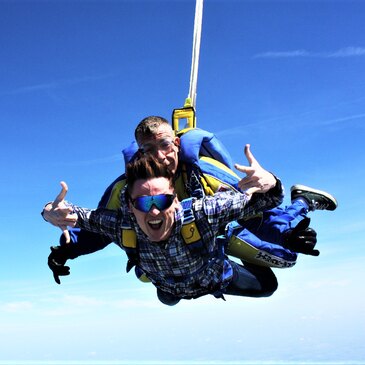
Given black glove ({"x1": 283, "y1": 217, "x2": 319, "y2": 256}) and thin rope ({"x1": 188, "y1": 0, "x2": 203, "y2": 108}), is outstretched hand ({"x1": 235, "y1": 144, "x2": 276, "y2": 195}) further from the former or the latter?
thin rope ({"x1": 188, "y1": 0, "x2": 203, "y2": 108})

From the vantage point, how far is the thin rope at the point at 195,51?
362 centimetres

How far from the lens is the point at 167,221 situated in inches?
116

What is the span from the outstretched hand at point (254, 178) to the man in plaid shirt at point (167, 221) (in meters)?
0.03

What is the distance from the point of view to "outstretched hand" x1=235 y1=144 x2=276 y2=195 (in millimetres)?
2621

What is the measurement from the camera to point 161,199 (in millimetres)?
2926

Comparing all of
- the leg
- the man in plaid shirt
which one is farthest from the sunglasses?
the leg

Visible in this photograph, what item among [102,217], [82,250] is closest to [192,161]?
[102,217]

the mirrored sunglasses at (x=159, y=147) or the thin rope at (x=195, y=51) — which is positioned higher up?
the thin rope at (x=195, y=51)

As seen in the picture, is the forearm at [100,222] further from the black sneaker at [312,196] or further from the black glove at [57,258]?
the black sneaker at [312,196]

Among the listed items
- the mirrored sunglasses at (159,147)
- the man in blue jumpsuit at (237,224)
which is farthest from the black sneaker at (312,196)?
the mirrored sunglasses at (159,147)

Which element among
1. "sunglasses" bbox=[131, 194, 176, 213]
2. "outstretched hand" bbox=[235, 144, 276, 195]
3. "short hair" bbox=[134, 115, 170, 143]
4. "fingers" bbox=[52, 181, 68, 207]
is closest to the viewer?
"outstretched hand" bbox=[235, 144, 276, 195]

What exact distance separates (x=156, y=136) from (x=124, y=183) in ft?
1.48

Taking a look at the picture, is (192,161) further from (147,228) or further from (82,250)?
(82,250)

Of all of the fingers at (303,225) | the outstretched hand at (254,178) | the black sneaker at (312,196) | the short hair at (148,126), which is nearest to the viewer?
the outstretched hand at (254,178)
